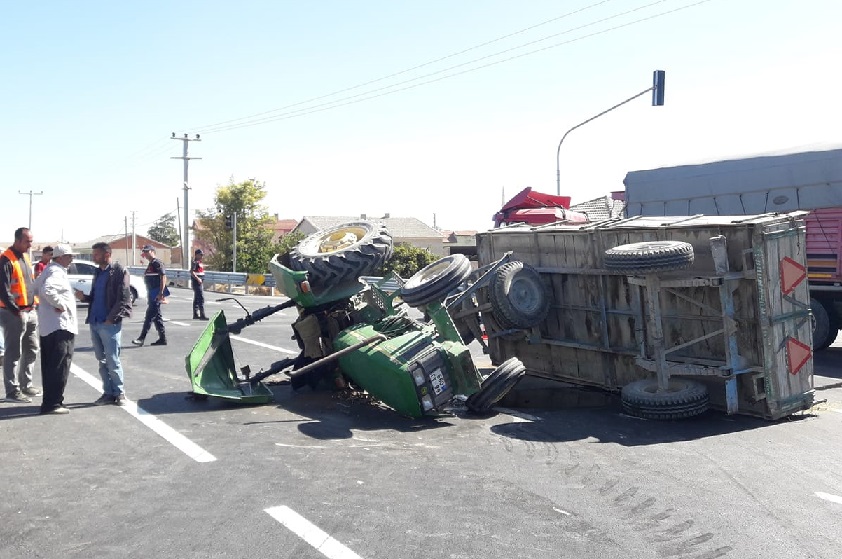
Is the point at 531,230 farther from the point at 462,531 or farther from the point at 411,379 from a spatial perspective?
the point at 462,531

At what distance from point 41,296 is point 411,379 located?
3708 mm

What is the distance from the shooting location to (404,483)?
5.84 metres

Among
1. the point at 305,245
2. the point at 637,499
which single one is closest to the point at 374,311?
the point at 305,245

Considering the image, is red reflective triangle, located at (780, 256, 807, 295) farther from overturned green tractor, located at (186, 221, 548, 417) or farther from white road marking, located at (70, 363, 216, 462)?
white road marking, located at (70, 363, 216, 462)

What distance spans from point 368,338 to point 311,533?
11.5ft

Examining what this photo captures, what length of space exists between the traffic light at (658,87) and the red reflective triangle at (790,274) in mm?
14466

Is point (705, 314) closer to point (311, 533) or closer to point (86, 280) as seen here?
point (311, 533)

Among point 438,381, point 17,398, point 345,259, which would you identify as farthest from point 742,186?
point 17,398

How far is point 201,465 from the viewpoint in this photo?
6258 millimetres

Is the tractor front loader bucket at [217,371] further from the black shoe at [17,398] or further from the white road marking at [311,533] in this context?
the white road marking at [311,533]

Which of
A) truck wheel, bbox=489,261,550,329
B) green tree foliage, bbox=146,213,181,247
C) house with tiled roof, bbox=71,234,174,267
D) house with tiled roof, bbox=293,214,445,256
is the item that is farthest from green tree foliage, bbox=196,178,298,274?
green tree foliage, bbox=146,213,181,247

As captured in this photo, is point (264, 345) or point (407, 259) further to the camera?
point (407, 259)

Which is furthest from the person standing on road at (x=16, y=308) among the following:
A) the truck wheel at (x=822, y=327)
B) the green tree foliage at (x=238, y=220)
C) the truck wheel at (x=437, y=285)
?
the green tree foliage at (x=238, y=220)

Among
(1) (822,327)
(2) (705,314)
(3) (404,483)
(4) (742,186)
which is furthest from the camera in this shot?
(4) (742,186)
